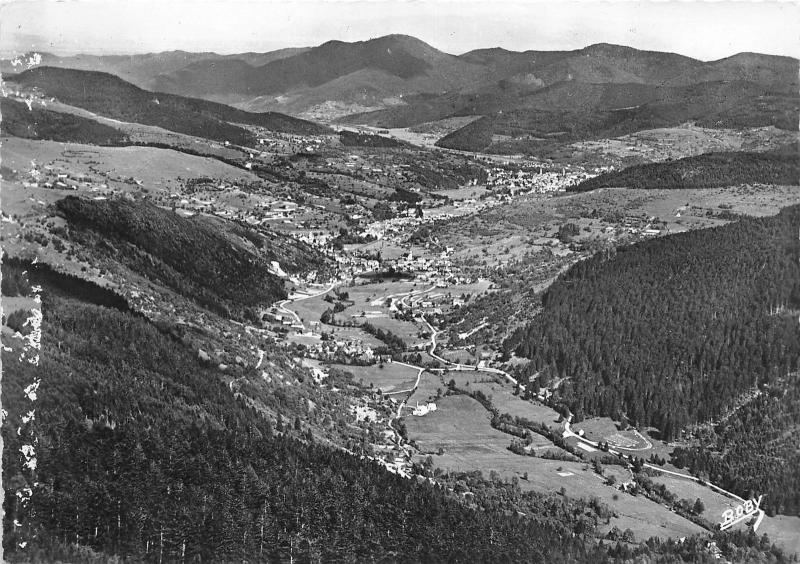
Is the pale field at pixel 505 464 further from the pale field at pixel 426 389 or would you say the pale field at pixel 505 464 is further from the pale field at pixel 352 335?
the pale field at pixel 352 335

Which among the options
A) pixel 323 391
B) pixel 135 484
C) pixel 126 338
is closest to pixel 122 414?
pixel 135 484

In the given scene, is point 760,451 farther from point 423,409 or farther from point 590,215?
point 590,215

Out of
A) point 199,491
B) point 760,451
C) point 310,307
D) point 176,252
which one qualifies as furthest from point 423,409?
point 176,252

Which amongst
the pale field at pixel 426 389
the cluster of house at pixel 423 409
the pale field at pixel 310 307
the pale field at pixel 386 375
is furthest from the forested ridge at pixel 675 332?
the pale field at pixel 310 307

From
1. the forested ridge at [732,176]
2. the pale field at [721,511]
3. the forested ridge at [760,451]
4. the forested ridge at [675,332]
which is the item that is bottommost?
the pale field at [721,511]

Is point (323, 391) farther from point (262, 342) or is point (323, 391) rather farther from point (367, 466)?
point (367, 466)

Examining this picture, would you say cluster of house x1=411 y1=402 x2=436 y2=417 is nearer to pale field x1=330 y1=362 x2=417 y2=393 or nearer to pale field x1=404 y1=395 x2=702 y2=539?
pale field x1=404 y1=395 x2=702 y2=539
